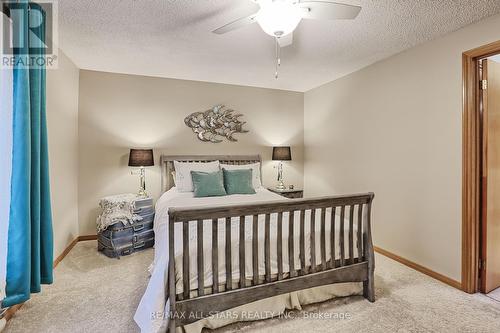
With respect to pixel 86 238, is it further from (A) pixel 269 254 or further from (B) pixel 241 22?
(B) pixel 241 22

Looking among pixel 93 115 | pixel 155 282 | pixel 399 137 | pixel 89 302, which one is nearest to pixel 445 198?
pixel 399 137

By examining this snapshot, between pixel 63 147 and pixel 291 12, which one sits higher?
pixel 291 12

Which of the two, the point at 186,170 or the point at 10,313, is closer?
the point at 10,313

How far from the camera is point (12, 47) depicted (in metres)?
1.59

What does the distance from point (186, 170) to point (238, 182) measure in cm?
78

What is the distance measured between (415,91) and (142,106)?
143 inches

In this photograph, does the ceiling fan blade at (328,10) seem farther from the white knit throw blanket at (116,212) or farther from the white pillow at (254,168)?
the white knit throw blanket at (116,212)

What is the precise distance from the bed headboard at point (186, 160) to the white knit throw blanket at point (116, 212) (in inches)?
27.6

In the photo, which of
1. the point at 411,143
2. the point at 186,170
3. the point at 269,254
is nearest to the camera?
the point at 269,254

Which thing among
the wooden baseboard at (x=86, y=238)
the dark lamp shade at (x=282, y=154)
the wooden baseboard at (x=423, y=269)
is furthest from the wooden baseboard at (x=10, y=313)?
the wooden baseboard at (x=423, y=269)

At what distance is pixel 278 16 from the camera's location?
155 centimetres

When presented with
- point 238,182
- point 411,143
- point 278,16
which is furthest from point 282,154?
point 278,16

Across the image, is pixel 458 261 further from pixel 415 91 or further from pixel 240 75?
pixel 240 75

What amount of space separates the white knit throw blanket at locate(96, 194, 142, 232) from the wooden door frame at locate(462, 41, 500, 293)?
3.55 metres
